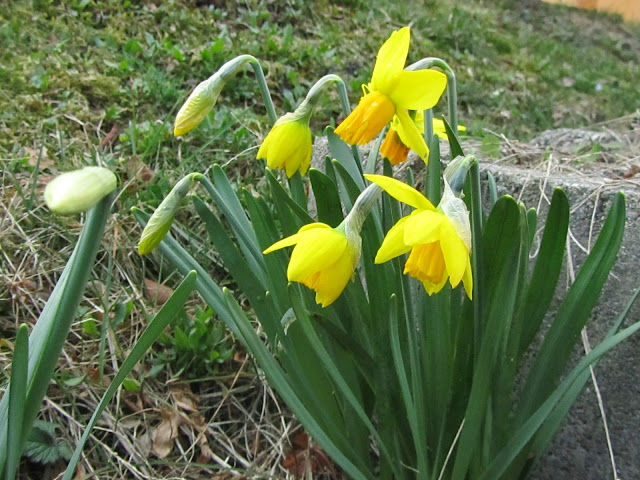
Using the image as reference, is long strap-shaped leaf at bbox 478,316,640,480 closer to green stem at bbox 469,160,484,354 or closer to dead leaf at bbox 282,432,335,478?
green stem at bbox 469,160,484,354

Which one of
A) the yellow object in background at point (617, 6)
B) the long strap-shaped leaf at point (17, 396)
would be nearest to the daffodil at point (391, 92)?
the long strap-shaped leaf at point (17, 396)

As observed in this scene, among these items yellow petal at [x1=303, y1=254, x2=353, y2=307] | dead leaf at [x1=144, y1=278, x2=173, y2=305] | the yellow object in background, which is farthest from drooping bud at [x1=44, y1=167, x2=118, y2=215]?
the yellow object in background

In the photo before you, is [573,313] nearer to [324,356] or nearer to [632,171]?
[324,356]

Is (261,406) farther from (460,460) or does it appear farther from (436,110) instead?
(436,110)

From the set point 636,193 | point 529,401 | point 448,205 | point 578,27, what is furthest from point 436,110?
point 578,27

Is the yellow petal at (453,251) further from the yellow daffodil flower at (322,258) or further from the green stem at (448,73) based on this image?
the green stem at (448,73)

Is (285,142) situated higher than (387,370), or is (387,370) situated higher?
(285,142)
